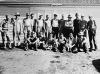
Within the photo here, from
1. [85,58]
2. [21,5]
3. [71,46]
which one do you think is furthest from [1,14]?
[85,58]

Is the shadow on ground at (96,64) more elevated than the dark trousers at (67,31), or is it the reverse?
the dark trousers at (67,31)

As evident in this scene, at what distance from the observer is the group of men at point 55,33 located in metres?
8.01

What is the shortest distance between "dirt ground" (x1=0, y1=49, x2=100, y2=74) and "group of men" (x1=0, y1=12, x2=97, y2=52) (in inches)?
20.6

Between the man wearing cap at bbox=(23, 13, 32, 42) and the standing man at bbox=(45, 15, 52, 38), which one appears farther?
the standing man at bbox=(45, 15, 52, 38)

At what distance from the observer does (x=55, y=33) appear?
28.5 feet

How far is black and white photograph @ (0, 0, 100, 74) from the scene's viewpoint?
5.97m

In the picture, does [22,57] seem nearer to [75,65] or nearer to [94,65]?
[75,65]

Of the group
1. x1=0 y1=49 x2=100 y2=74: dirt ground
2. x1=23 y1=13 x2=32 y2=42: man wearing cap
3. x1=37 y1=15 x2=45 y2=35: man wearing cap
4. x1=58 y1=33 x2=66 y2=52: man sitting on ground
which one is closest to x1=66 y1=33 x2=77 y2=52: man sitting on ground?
x1=58 y1=33 x2=66 y2=52: man sitting on ground

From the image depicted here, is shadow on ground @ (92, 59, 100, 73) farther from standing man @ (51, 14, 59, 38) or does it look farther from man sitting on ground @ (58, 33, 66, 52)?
standing man @ (51, 14, 59, 38)

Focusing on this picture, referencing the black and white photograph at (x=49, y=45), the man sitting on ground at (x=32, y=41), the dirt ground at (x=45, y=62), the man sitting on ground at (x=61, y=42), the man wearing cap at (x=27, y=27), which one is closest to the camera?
the dirt ground at (x=45, y=62)

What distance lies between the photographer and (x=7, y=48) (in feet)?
27.3

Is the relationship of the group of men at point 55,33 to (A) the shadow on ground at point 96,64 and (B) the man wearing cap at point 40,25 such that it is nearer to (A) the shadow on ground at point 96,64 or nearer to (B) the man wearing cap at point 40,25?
(B) the man wearing cap at point 40,25

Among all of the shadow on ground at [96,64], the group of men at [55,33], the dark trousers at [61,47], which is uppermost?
the group of men at [55,33]

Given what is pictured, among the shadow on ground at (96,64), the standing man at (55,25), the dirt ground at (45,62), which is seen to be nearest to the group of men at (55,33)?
the standing man at (55,25)
